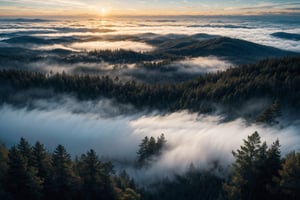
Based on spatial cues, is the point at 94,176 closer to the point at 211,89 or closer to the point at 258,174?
the point at 258,174

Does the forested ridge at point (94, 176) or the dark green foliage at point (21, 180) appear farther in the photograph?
the dark green foliage at point (21, 180)

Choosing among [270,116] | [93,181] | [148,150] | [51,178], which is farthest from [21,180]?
[270,116]

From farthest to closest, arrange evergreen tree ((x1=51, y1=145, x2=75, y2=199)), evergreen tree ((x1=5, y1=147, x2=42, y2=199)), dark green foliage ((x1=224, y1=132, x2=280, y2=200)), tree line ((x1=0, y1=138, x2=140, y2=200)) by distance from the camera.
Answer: evergreen tree ((x1=51, y1=145, x2=75, y2=199)), dark green foliage ((x1=224, y1=132, x2=280, y2=200)), tree line ((x1=0, y1=138, x2=140, y2=200)), evergreen tree ((x1=5, y1=147, x2=42, y2=199))

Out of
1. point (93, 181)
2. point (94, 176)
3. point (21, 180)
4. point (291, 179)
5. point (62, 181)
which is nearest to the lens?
point (291, 179)

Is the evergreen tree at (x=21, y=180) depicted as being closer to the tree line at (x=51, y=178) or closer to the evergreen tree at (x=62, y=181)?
the tree line at (x=51, y=178)

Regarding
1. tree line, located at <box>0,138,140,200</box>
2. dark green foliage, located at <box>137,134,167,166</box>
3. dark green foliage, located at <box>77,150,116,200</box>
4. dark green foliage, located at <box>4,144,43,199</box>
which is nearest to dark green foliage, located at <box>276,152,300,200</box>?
tree line, located at <box>0,138,140,200</box>

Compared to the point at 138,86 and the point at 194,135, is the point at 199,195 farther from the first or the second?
the point at 138,86

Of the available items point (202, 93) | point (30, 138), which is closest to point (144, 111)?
point (202, 93)

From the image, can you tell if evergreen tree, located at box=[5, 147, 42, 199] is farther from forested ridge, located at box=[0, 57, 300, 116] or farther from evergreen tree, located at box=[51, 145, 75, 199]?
forested ridge, located at box=[0, 57, 300, 116]

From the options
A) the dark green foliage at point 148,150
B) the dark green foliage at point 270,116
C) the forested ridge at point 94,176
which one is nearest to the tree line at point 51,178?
the forested ridge at point 94,176
